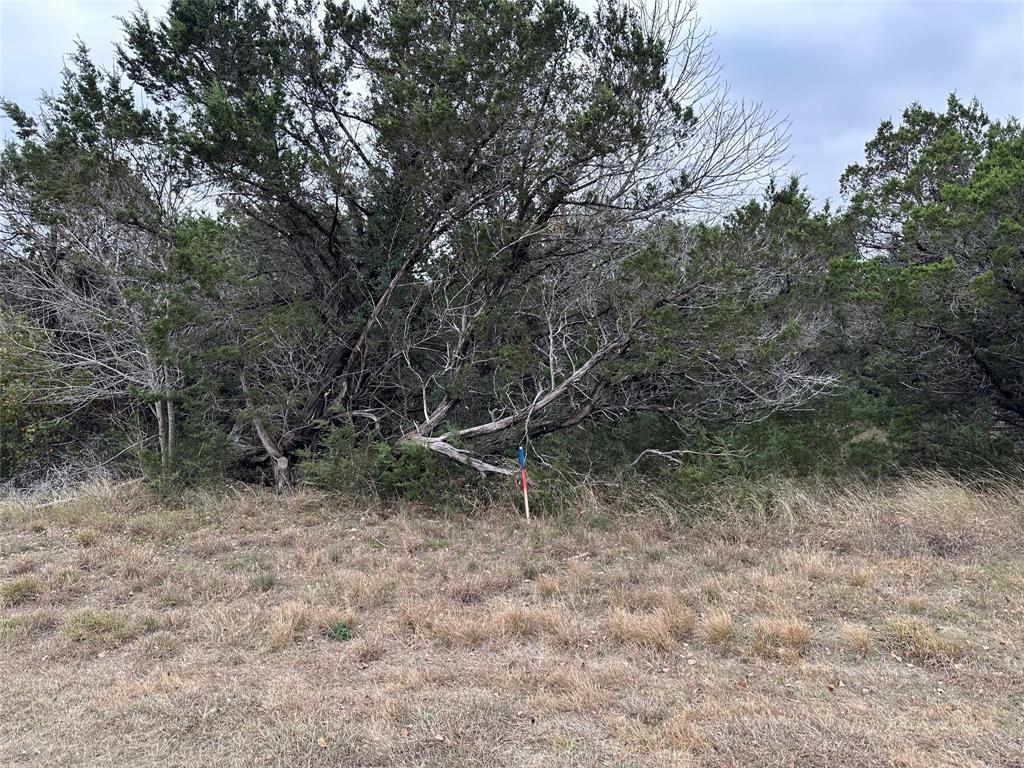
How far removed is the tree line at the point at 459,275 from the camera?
8.93 meters

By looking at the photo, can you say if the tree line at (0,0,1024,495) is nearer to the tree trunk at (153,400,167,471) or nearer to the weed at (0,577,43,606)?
the tree trunk at (153,400,167,471)

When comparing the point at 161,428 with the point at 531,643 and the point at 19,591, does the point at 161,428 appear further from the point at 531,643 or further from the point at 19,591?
the point at 531,643


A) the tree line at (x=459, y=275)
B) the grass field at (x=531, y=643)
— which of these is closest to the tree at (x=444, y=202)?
the tree line at (x=459, y=275)

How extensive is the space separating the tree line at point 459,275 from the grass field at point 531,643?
238cm

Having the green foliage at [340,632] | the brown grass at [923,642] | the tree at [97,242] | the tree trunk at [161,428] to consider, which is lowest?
the green foliage at [340,632]

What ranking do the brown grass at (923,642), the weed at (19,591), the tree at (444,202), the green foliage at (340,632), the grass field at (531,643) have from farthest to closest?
the tree at (444,202), the weed at (19,591), the green foliage at (340,632), the brown grass at (923,642), the grass field at (531,643)

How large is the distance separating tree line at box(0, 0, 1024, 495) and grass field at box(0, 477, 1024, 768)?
238 cm

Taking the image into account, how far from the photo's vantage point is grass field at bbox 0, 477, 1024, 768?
3.13 m

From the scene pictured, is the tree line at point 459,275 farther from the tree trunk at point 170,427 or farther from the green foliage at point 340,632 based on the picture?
the green foliage at point 340,632

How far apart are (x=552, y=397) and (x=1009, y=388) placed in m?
7.87

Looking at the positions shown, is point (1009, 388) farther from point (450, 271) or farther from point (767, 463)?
point (450, 271)

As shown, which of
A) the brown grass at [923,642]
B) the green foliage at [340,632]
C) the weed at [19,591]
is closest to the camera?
the brown grass at [923,642]

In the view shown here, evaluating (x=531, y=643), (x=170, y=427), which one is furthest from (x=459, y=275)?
(x=531, y=643)

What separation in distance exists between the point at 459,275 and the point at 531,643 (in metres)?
6.93
